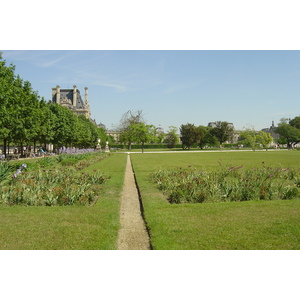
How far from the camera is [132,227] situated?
670 centimetres

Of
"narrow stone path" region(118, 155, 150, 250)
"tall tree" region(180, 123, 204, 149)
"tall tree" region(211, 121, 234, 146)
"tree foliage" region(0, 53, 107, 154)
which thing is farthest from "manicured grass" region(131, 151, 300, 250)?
"tall tree" region(211, 121, 234, 146)

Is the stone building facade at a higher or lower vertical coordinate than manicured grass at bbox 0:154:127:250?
higher

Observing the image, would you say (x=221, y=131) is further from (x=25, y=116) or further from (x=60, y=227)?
(x=60, y=227)

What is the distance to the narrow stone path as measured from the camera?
553 cm

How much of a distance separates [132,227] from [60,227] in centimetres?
151

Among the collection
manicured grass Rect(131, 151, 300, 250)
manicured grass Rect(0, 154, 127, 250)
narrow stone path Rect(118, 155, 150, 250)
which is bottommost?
narrow stone path Rect(118, 155, 150, 250)

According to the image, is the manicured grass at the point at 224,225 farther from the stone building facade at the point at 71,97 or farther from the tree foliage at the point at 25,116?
the stone building facade at the point at 71,97

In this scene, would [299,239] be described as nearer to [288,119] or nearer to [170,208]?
[170,208]

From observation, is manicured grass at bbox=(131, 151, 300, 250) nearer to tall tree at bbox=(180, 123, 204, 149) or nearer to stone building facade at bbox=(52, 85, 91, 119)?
tall tree at bbox=(180, 123, 204, 149)

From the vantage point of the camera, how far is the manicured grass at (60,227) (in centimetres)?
535

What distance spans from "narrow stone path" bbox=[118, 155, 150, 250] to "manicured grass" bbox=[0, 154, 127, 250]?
0.54 feet

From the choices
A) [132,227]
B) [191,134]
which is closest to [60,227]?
[132,227]

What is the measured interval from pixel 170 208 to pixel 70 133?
44376mm

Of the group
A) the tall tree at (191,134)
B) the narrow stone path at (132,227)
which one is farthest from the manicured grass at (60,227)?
the tall tree at (191,134)
